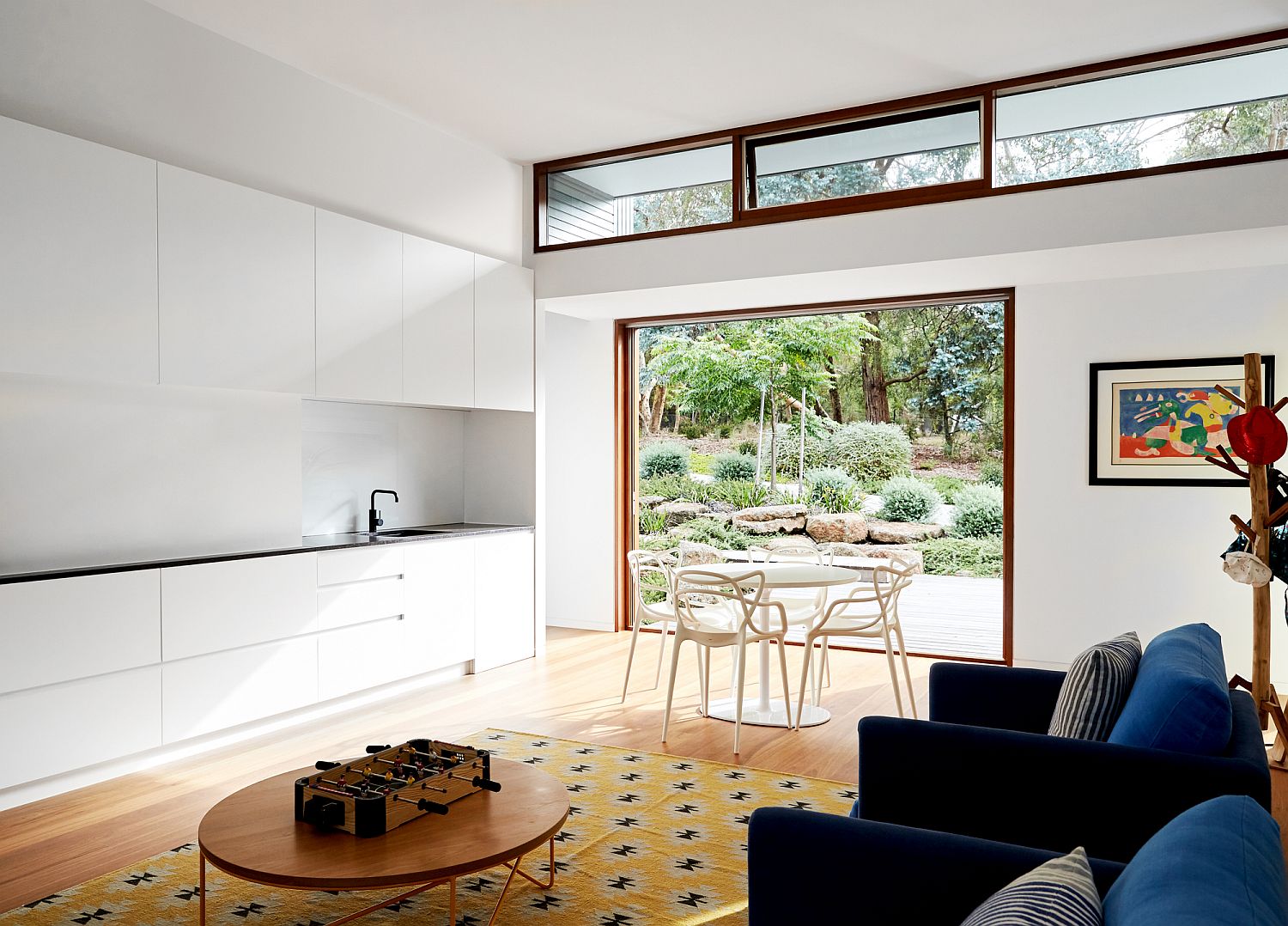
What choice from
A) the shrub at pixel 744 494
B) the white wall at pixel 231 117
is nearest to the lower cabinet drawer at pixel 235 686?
the white wall at pixel 231 117

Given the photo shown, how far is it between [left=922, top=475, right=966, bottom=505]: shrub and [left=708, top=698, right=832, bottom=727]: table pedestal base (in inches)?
71.4

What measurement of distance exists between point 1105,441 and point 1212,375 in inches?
24.0

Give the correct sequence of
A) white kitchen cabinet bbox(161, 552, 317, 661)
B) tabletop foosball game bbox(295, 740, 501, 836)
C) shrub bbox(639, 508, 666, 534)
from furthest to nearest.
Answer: shrub bbox(639, 508, 666, 534)
white kitchen cabinet bbox(161, 552, 317, 661)
tabletop foosball game bbox(295, 740, 501, 836)

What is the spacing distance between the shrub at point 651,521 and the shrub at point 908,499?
1605 millimetres

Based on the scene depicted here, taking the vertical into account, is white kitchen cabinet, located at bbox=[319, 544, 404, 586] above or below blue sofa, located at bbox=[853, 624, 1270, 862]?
above

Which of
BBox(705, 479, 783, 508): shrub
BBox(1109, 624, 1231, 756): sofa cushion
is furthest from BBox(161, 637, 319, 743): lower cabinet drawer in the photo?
BBox(1109, 624, 1231, 756): sofa cushion

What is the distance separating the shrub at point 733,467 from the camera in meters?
6.55

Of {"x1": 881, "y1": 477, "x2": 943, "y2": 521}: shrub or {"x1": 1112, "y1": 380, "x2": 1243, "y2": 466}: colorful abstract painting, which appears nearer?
{"x1": 1112, "y1": 380, "x2": 1243, "y2": 466}: colorful abstract painting

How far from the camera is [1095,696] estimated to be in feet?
7.64

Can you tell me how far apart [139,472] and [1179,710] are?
389 cm

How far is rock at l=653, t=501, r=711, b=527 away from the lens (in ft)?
22.3

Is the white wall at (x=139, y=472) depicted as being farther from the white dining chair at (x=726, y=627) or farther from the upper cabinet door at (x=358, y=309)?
the white dining chair at (x=726, y=627)

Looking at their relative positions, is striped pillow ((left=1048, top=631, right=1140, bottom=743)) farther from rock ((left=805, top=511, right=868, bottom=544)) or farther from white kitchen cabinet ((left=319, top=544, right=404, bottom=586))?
rock ((left=805, top=511, right=868, bottom=544))

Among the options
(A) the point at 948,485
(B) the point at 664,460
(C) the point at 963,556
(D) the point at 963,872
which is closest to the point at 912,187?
(A) the point at 948,485
